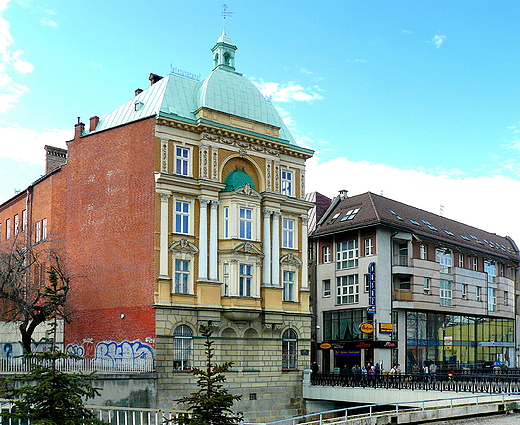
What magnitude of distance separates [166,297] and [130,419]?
9.29 m

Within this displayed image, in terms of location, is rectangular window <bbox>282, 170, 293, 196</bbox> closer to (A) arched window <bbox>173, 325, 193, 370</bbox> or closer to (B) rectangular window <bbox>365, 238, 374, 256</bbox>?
(B) rectangular window <bbox>365, 238, 374, 256</bbox>

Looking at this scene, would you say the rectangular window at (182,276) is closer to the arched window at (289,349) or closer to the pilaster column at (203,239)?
the pilaster column at (203,239)

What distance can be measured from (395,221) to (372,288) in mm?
6672

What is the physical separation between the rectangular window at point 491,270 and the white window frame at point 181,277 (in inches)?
1445

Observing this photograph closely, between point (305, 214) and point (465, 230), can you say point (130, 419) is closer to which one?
point (305, 214)

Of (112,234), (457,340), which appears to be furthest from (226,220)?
(457,340)

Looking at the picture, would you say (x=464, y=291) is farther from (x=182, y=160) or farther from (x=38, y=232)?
(x=38, y=232)

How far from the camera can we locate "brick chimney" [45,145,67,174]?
2307 inches

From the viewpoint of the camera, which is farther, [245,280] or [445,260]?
[445,260]

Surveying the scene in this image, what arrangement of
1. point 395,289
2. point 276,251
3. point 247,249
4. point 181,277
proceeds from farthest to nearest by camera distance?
point 395,289 < point 276,251 < point 247,249 < point 181,277

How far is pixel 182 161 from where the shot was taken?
44.5 meters

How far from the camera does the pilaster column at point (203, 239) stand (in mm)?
44094

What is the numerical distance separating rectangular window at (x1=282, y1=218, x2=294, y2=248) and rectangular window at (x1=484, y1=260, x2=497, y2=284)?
2798 centimetres

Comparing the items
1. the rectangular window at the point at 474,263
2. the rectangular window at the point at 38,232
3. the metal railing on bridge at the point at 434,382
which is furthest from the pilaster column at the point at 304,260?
the rectangular window at the point at 474,263
